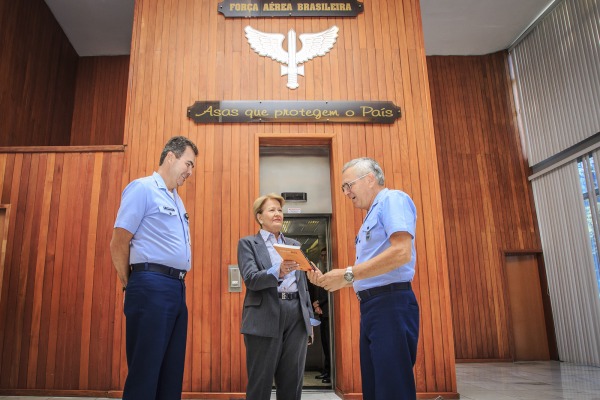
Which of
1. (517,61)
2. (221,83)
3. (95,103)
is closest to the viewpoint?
(221,83)

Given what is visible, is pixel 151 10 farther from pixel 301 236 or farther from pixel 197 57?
pixel 301 236

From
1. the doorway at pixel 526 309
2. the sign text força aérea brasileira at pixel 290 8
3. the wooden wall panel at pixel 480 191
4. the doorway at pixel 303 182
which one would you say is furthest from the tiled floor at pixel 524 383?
the sign text força aérea brasileira at pixel 290 8

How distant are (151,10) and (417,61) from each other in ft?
11.0

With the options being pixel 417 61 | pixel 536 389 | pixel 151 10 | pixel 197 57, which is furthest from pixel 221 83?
pixel 536 389

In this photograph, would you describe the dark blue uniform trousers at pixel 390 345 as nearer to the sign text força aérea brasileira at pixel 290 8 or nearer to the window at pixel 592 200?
the sign text força aérea brasileira at pixel 290 8

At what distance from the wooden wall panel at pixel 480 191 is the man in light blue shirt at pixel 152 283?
6912 mm

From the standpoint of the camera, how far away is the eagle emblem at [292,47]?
17.6ft

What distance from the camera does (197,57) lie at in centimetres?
537

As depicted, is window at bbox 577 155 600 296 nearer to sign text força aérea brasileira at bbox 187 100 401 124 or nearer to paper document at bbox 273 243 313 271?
sign text força aérea brasileira at bbox 187 100 401 124

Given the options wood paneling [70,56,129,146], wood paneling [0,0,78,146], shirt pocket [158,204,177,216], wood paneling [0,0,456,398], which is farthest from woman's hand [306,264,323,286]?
wood paneling [70,56,129,146]

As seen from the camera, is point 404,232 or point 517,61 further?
point 517,61

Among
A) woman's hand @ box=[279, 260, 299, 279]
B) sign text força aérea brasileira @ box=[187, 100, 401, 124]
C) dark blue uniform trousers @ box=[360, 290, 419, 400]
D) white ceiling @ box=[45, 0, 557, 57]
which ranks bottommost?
dark blue uniform trousers @ box=[360, 290, 419, 400]

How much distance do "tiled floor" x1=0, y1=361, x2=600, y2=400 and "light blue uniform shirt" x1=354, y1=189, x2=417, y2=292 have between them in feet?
9.65

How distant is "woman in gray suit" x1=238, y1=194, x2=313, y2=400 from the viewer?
2.81 m
